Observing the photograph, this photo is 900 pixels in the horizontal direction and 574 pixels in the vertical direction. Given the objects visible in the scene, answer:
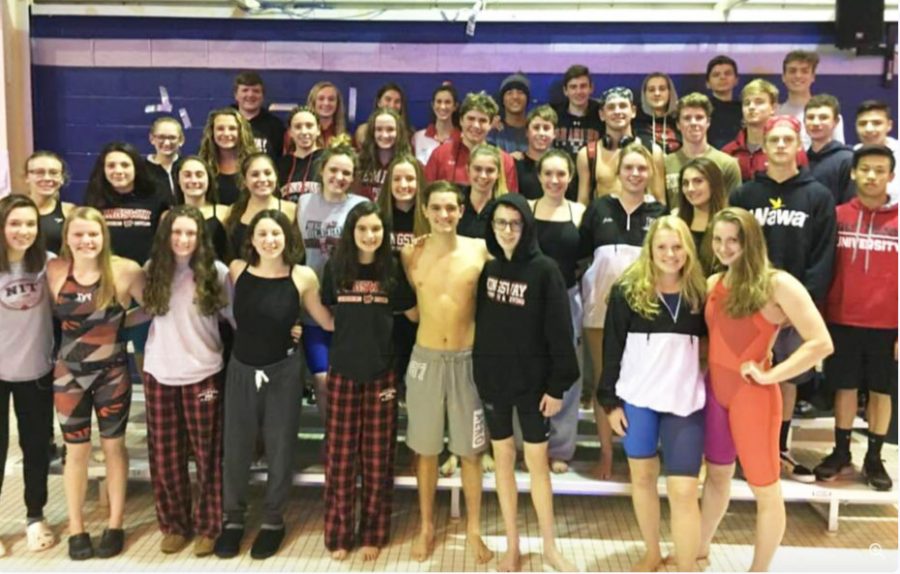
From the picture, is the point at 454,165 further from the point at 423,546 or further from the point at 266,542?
the point at 266,542

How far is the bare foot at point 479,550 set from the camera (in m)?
2.88

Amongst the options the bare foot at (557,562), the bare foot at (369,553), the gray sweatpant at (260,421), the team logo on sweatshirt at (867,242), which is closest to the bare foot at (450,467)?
the bare foot at (369,553)

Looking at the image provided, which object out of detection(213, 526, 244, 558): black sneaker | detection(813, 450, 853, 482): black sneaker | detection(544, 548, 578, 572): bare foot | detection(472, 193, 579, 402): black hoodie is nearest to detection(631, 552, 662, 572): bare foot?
detection(544, 548, 578, 572): bare foot

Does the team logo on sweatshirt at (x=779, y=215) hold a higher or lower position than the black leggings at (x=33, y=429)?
higher

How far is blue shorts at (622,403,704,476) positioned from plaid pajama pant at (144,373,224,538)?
1.72m

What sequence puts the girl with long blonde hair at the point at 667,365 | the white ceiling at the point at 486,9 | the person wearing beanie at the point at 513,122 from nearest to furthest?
the girl with long blonde hair at the point at 667,365, the person wearing beanie at the point at 513,122, the white ceiling at the point at 486,9

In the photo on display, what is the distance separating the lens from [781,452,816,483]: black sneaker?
126 inches

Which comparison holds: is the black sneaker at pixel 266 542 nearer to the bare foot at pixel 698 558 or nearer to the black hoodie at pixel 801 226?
the bare foot at pixel 698 558

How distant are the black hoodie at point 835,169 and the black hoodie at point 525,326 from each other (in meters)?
1.57

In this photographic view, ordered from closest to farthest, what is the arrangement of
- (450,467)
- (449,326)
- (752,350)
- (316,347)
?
(752,350) < (449,326) < (316,347) < (450,467)

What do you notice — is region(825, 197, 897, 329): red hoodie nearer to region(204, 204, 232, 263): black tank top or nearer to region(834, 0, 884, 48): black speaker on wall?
region(834, 0, 884, 48): black speaker on wall

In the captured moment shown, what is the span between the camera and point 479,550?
2.88 m

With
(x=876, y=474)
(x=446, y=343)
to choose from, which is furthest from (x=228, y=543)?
(x=876, y=474)

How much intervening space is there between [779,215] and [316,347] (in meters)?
2.11
